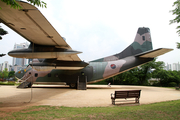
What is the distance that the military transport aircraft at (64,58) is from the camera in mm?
9346

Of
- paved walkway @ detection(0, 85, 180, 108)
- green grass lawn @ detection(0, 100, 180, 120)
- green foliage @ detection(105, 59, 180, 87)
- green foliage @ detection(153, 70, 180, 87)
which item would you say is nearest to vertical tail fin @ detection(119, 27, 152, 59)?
paved walkway @ detection(0, 85, 180, 108)

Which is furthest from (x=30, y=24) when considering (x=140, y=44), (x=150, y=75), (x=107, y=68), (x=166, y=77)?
(x=150, y=75)

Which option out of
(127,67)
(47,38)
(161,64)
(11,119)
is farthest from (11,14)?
(161,64)

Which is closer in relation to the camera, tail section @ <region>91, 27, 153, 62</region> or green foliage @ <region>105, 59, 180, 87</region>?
tail section @ <region>91, 27, 153, 62</region>

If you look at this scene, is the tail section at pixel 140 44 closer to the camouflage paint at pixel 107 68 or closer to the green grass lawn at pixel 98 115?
the camouflage paint at pixel 107 68

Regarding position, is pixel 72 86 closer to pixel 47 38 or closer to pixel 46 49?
pixel 46 49

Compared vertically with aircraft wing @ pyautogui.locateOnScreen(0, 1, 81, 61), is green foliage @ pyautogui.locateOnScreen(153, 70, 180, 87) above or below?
below

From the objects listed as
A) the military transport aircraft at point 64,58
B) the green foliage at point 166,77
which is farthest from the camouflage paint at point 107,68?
the green foliage at point 166,77

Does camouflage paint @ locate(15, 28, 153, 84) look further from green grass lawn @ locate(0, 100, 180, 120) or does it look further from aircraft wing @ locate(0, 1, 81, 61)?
green grass lawn @ locate(0, 100, 180, 120)

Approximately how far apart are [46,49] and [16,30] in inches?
124

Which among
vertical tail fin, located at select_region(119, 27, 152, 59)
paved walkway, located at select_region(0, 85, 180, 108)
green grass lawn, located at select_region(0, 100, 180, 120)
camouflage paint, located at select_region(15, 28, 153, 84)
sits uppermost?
vertical tail fin, located at select_region(119, 27, 152, 59)

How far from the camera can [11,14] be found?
6.54m

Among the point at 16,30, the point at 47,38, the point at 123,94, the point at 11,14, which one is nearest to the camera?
the point at 11,14

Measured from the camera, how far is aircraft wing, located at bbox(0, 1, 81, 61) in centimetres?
608
